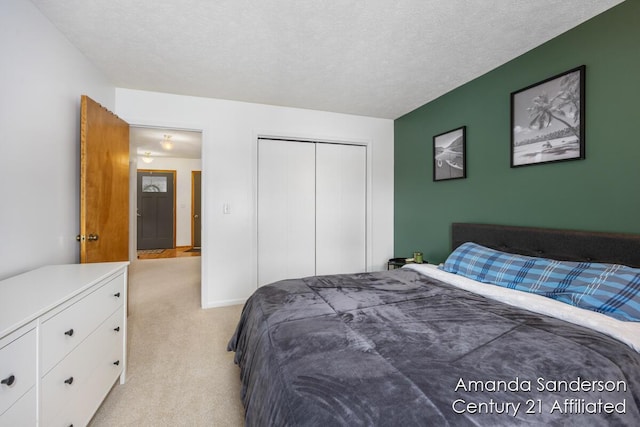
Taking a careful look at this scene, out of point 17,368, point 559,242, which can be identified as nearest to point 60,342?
point 17,368

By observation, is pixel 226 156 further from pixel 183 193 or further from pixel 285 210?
pixel 183 193

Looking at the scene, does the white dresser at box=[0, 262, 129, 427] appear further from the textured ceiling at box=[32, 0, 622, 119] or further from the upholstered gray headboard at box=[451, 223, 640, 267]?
the upholstered gray headboard at box=[451, 223, 640, 267]

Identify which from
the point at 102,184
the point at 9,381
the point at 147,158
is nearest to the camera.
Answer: the point at 9,381

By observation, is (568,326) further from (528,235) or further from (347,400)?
(347,400)

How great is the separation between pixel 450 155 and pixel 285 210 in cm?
203

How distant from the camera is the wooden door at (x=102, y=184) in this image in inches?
81.0

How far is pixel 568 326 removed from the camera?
129cm

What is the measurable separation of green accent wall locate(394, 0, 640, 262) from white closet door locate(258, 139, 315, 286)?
146 centimetres

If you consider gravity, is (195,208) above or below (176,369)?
above

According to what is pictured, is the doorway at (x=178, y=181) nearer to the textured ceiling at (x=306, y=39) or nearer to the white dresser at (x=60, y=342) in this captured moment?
the textured ceiling at (x=306, y=39)

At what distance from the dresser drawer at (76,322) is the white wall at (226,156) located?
4.93 ft

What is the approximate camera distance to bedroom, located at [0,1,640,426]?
5.38 feet

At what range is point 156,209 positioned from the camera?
280 inches

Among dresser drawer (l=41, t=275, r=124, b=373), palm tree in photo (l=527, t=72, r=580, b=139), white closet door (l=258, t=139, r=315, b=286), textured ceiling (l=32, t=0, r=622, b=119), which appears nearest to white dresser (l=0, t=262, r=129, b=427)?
dresser drawer (l=41, t=275, r=124, b=373)
